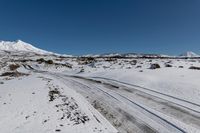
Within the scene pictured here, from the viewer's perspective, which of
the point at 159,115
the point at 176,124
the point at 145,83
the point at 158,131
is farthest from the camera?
the point at 145,83

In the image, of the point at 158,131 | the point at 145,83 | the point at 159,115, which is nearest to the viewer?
the point at 158,131

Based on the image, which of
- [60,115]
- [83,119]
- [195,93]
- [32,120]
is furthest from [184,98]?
[32,120]

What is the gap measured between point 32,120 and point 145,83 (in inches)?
469

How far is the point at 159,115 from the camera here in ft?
26.3

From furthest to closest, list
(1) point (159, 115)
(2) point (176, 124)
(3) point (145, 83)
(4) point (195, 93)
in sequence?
(3) point (145, 83)
(4) point (195, 93)
(1) point (159, 115)
(2) point (176, 124)

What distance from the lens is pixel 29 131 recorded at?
675cm

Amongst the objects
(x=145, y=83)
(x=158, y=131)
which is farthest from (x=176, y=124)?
(x=145, y=83)

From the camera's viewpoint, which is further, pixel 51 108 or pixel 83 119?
pixel 51 108

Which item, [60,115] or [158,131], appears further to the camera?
[60,115]

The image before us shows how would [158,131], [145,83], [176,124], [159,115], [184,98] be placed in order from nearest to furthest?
[158,131], [176,124], [159,115], [184,98], [145,83]

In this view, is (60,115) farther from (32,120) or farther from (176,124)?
(176,124)

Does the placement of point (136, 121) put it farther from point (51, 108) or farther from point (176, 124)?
point (51, 108)

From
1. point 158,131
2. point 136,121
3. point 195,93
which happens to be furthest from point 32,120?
point 195,93

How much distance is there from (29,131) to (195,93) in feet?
34.3
